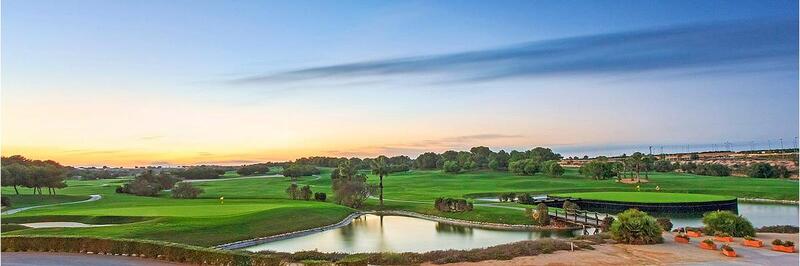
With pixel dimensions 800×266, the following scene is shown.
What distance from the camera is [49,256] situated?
3003 cm

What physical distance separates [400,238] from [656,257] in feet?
72.4

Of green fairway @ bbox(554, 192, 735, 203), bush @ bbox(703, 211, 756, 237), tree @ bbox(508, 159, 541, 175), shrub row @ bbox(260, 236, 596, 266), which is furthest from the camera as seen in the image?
tree @ bbox(508, 159, 541, 175)

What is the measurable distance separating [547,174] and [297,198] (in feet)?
193

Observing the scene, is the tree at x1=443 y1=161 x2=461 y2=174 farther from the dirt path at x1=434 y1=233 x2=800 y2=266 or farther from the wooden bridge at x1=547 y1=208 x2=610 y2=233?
the dirt path at x1=434 y1=233 x2=800 y2=266

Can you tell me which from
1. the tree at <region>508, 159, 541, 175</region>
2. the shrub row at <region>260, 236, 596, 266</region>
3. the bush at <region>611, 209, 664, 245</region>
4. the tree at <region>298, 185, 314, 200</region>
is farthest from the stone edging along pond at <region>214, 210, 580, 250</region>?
the tree at <region>508, 159, 541, 175</region>

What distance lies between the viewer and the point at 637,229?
3042cm

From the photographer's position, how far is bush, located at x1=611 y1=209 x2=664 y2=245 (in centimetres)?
3031

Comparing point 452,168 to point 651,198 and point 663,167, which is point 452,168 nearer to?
point 663,167

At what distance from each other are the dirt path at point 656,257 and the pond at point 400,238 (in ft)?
42.8

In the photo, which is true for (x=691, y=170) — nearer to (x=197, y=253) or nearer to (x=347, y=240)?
(x=347, y=240)

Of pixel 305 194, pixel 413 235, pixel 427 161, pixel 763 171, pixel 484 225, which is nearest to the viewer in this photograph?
pixel 413 235

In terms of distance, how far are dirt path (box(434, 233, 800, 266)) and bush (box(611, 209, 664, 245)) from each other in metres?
0.97

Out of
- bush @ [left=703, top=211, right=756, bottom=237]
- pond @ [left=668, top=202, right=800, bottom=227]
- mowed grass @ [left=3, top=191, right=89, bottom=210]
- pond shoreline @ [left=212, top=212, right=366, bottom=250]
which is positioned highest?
bush @ [left=703, top=211, right=756, bottom=237]

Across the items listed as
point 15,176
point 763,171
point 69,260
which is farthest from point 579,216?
point 15,176
